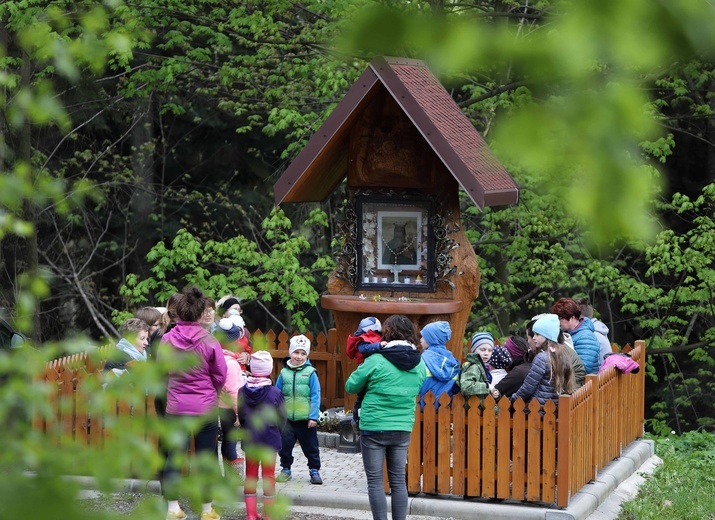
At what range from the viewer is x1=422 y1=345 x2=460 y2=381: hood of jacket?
912 centimetres

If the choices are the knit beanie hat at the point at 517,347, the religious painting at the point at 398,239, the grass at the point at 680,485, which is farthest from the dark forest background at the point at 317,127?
the grass at the point at 680,485

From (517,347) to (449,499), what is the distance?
1.56 m

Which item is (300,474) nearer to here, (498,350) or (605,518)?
(498,350)

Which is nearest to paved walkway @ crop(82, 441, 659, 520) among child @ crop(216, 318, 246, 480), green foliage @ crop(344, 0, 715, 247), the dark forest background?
child @ crop(216, 318, 246, 480)

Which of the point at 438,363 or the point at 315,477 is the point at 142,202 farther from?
the point at 438,363

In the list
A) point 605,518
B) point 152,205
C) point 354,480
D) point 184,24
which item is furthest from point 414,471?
point 152,205

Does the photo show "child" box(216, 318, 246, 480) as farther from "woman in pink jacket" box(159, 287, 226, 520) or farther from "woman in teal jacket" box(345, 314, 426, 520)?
"woman in teal jacket" box(345, 314, 426, 520)

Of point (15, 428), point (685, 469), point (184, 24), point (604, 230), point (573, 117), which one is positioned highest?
point (184, 24)

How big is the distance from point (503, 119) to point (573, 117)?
169 millimetres

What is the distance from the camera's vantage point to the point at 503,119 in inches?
84.6

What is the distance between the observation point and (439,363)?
29.9ft

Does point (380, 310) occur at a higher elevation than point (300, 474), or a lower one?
higher

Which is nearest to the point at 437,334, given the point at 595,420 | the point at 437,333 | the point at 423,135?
the point at 437,333

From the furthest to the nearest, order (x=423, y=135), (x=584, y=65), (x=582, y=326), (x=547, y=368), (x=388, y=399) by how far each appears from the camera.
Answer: (x=423, y=135) < (x=582, y=326) < (x=547, y=368) < (x=388, y=399) < (x=584, y=65)
